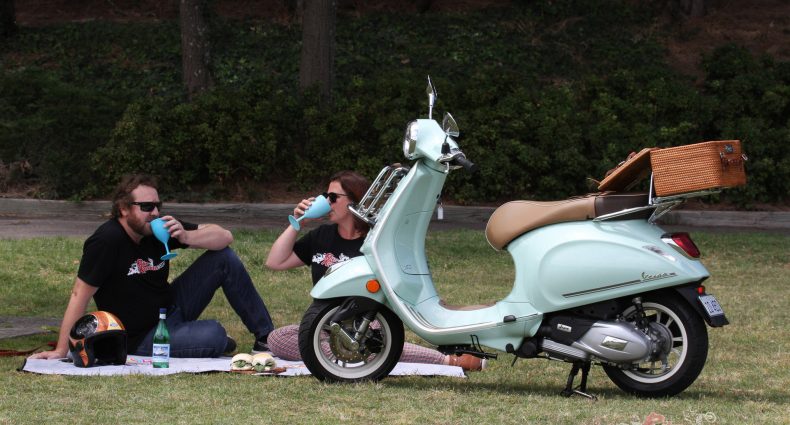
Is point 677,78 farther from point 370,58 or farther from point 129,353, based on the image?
point 129,353

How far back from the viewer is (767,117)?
56.1 feet

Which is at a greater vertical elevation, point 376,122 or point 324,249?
point 376,122

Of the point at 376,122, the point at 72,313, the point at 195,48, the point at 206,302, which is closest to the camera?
the point at 72,313

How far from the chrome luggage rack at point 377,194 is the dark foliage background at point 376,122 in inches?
359

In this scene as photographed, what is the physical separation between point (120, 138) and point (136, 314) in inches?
370

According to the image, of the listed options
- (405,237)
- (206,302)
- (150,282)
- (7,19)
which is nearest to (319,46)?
(7,19)

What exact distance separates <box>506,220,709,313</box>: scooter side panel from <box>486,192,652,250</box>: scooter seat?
0.13ft

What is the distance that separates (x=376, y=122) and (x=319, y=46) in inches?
60.7

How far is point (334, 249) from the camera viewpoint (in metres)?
6.87

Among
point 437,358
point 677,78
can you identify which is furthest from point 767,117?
point 437,358

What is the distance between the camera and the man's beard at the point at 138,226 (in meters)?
6.74

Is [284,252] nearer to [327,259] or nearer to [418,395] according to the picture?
[327,259]

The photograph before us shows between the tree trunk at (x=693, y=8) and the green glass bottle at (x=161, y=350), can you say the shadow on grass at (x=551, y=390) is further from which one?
the tree trunk at (x=693, y=8)

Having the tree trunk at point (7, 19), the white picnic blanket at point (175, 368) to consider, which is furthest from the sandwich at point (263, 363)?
the tree trunk at point (7, 19)
